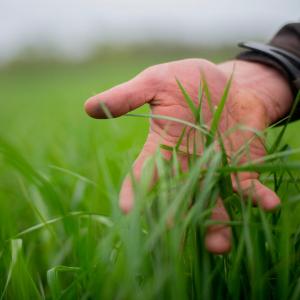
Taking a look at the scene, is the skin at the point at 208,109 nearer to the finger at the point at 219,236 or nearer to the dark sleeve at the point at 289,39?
the finger at the point at 219,236

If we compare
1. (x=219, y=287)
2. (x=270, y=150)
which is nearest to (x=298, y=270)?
(x=219, y=287)

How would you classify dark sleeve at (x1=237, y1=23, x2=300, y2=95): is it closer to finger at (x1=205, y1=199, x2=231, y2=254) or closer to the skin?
the skin

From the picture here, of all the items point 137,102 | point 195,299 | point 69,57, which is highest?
point 137,102

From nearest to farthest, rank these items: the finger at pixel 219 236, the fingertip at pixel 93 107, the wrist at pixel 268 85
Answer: the finger at pixel 219 236 → the fingertip at pixel 93 107 → the wrist at pixel 268 85

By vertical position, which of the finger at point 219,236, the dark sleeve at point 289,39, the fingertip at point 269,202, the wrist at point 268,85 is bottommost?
the finger at point 219,236

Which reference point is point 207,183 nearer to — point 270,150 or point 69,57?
point 270,150

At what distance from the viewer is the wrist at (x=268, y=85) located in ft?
4.77

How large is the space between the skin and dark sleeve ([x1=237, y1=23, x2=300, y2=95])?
46 millimetres

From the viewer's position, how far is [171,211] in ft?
2.51

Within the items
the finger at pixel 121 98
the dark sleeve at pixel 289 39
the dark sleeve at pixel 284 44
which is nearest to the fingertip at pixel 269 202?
the finger at pixel 121 98

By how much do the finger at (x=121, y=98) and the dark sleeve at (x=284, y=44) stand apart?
564 millimetres

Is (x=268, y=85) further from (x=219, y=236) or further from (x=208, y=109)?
(x=219, y=236)

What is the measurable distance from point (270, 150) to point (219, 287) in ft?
1.05

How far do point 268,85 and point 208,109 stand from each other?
0.39m
